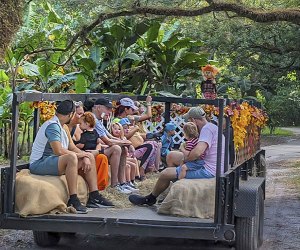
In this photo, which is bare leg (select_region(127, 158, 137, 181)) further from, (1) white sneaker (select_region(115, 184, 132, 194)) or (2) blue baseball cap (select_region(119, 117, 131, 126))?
(2) blue baseball cap (select_region(119, 117, 131, 126))

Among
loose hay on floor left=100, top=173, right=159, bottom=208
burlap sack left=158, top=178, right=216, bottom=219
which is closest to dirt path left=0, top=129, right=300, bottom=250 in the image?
loose hay on floor left=100, top=173, right=159, bottom=208

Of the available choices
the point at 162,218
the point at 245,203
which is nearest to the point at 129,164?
the point at 162,218

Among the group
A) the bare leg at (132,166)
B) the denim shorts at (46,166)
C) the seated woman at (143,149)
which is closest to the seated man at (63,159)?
the denim shorts at (46,166)

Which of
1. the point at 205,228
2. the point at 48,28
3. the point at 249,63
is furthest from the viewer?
the point at 249,63

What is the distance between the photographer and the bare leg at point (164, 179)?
816 cm

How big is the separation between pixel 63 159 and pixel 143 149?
3.35 m

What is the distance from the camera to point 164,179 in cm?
823

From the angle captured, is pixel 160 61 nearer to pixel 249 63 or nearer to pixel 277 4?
pixel 277 4

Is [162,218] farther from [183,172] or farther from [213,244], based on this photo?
[213,244]

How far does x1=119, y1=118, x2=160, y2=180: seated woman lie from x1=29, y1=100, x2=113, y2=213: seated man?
7.91 ft

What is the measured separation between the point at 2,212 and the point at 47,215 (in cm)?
47

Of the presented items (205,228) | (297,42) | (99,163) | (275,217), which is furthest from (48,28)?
(205,228)

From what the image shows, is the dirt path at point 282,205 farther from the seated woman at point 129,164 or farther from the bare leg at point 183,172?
the seated woman at point 129,164

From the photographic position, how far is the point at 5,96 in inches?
770
